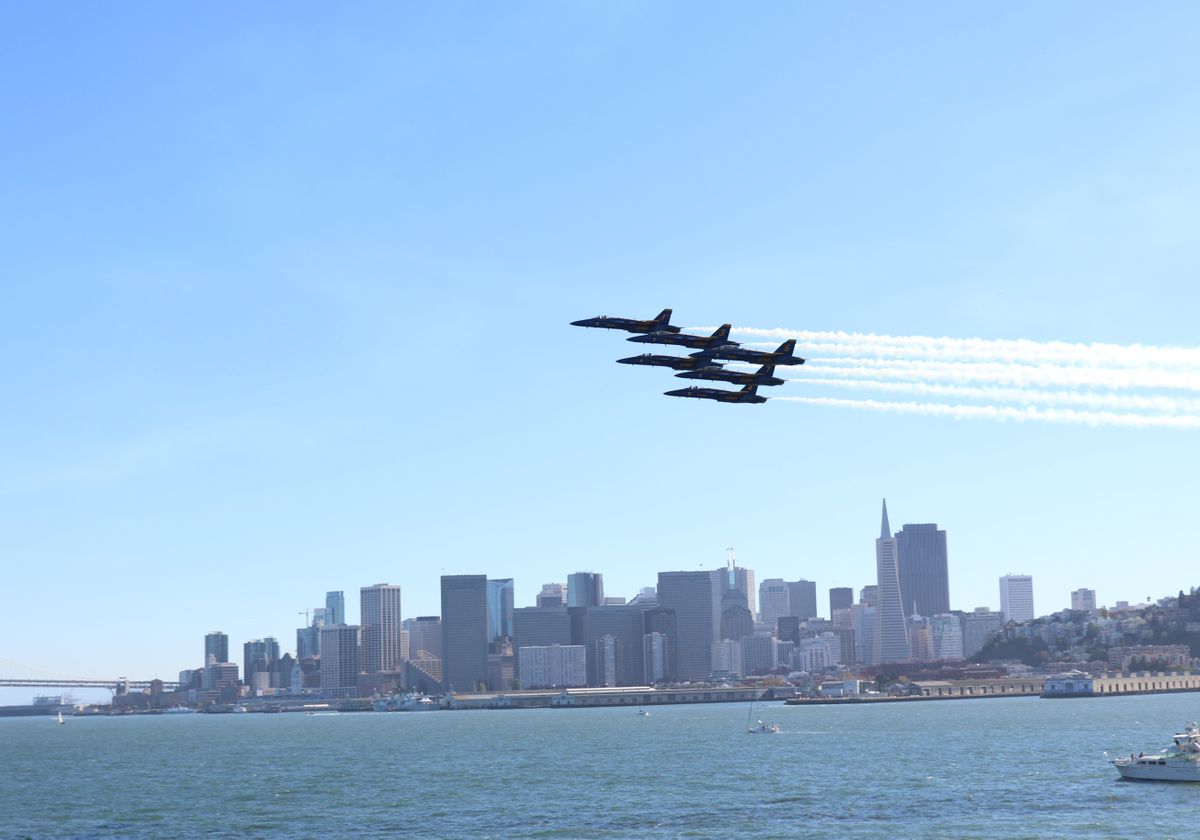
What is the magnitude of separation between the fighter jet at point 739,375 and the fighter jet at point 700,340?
1.53 m

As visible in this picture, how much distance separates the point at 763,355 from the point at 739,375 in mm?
2534

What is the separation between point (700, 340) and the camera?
106 meters

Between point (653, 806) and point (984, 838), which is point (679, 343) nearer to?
point (653, 806)

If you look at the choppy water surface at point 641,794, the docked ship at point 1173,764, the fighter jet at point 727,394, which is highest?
the fighter jet at point 727,394

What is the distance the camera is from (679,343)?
350ft

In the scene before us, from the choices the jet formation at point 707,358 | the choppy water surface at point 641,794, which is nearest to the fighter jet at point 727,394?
the jet formation at point 707,358

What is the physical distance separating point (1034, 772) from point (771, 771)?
24204mm

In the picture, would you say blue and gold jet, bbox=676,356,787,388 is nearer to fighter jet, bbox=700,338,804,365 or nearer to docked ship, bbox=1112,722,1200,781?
fighter jet, bbox=700,338,804,365

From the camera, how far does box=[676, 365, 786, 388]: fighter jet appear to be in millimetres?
106688

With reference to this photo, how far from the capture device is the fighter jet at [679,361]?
350ft

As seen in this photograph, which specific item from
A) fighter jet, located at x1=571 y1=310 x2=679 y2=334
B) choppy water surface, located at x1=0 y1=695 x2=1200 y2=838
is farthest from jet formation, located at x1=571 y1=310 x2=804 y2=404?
choppy water surface, located at x1=0 y1=695 x2=1200 y2=838

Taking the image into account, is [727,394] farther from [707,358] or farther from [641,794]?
[641,794]

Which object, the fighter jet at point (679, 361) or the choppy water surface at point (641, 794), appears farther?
the fighter jet at point (679, 361)

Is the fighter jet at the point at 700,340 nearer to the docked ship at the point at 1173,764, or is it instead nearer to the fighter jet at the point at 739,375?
the fighter jet at the point at 739,375
